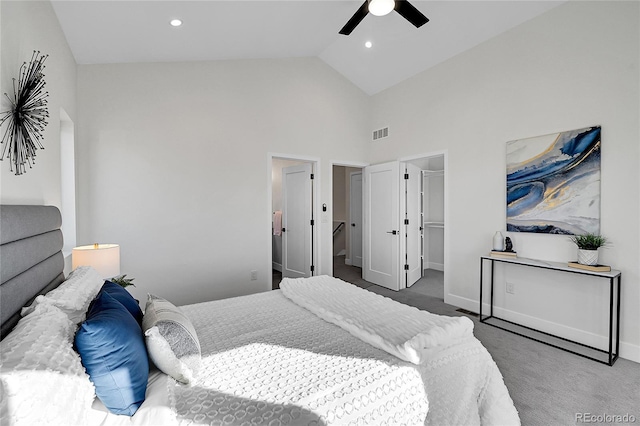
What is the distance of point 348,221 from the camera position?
7055 millimetres

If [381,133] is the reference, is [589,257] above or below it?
below

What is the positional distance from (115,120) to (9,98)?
190cm

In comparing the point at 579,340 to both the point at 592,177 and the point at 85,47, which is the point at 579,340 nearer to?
the point at 592,177

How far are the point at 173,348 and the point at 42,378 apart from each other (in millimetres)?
499

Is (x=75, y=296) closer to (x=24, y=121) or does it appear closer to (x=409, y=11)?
(x=24, y=121)

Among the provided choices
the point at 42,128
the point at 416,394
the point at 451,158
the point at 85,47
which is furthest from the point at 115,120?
the point at 451,158

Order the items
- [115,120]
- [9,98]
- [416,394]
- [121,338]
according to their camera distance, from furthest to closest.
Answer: [115,120]
[9,98]
[416,394]
[121,338]

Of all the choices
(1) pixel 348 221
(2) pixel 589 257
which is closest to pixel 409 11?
(2) pixel 589 257

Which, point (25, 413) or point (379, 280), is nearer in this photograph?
point (25, 413)

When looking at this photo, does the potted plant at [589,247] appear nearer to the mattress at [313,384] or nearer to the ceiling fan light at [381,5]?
the mattress at [313,384]

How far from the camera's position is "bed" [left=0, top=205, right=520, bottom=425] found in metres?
0.99

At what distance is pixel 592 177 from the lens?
2859 millimetres

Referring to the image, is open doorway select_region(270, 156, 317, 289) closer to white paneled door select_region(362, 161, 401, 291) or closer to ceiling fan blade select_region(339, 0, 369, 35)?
white paneled door select_region(362, 161, 401, 291)

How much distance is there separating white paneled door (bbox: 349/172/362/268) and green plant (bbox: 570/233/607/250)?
4040mm
